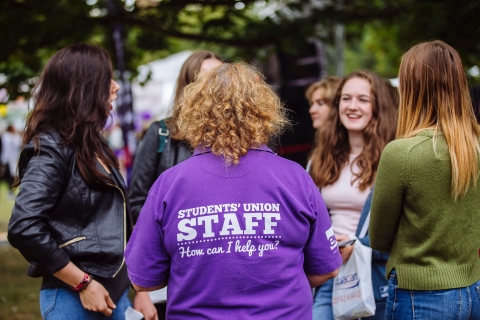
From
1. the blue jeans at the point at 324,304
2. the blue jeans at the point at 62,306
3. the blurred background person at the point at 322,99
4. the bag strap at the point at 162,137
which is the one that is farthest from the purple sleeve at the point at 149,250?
the blurred background person at the point at 322,99

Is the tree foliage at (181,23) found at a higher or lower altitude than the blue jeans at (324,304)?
higher

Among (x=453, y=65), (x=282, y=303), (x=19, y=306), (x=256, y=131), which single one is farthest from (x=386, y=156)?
(x=19, y=306)

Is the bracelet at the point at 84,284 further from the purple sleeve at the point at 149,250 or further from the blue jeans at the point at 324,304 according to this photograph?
the blue jeans at the point at 324,304

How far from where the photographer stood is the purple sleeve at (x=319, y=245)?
1920 millimetres

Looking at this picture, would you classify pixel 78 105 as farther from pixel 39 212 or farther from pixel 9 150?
pixel 9 150

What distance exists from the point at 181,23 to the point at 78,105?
4.79 metres

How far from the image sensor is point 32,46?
20.0 ft

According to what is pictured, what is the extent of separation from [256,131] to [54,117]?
1086 millimetres

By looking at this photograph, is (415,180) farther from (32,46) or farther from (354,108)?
(32,46)

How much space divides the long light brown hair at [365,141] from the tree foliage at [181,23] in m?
1.68

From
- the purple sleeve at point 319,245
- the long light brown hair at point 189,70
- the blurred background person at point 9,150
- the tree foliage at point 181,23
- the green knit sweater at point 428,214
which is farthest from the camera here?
the blurred background person at point 9,150

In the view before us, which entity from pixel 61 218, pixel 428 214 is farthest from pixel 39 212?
pixel 428 214

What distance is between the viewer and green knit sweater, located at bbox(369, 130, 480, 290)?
2.12 m

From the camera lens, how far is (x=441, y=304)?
2.17 meters
